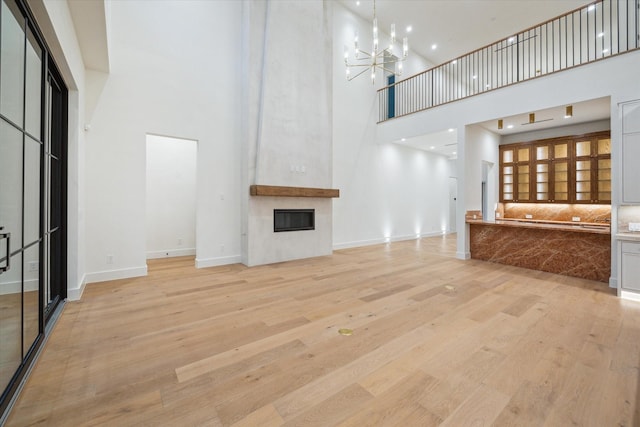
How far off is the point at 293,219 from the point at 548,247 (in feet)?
16.4

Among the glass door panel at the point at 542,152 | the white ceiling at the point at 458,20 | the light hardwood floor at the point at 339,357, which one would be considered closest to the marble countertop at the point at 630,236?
the light hardwood floor at the point at 339,357

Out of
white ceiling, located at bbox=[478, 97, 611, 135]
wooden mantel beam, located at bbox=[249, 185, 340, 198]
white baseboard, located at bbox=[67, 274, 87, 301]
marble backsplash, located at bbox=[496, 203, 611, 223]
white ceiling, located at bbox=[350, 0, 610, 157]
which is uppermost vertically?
white ceiling, located at bbox=[350, 0, 610, 157]

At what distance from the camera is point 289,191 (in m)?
5.78

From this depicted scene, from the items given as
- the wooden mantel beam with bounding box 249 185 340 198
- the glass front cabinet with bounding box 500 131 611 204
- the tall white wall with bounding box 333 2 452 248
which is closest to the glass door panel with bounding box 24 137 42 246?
the wooden mantel beam with bounding box 249 185 340 198

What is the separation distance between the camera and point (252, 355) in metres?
2.28

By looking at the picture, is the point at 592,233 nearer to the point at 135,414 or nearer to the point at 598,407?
the point at 598,407

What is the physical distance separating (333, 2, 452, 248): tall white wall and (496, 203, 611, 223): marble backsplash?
255 cm

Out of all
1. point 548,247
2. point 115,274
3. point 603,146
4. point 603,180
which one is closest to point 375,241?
point 548,247

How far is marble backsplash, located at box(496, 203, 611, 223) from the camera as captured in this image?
683cm

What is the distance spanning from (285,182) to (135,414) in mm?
4640

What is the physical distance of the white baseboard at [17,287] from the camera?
70.5 inches

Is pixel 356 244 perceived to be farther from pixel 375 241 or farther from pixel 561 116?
pixel 561 116

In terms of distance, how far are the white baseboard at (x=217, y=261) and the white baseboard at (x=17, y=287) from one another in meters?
2.84

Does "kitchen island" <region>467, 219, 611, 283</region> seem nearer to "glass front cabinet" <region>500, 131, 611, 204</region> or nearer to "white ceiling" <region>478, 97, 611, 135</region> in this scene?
"glass front cabinet" <region>500, 131, 611, 204</region>
